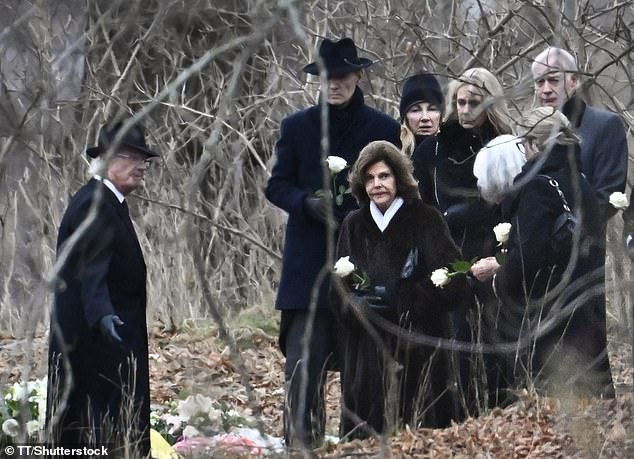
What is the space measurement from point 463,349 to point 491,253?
65 cm

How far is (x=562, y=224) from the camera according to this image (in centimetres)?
843

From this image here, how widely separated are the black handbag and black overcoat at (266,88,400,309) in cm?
116

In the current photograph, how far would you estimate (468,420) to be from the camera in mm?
8578

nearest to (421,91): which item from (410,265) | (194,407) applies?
(410,265)

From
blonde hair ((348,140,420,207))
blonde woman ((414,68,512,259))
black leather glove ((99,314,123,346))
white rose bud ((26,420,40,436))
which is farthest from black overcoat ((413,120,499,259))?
white rose bud ((26,420,40,436))

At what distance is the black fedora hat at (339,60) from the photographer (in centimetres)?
895

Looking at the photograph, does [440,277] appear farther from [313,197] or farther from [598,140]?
[598,140]

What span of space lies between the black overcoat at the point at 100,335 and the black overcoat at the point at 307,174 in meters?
0.90

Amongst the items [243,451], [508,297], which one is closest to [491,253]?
[508,297]

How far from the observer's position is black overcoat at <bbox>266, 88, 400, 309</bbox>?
9055mm

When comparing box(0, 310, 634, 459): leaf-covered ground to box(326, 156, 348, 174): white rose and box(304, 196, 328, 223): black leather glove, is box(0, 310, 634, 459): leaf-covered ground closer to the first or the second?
Answer: box(304, 196, 328, 223): black leather glove

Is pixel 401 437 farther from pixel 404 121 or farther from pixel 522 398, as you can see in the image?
pixel 404 121

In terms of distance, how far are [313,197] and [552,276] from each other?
52.2 inches

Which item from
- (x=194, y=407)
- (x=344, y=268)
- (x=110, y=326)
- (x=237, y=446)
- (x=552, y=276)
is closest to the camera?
(x=110, y=326)
